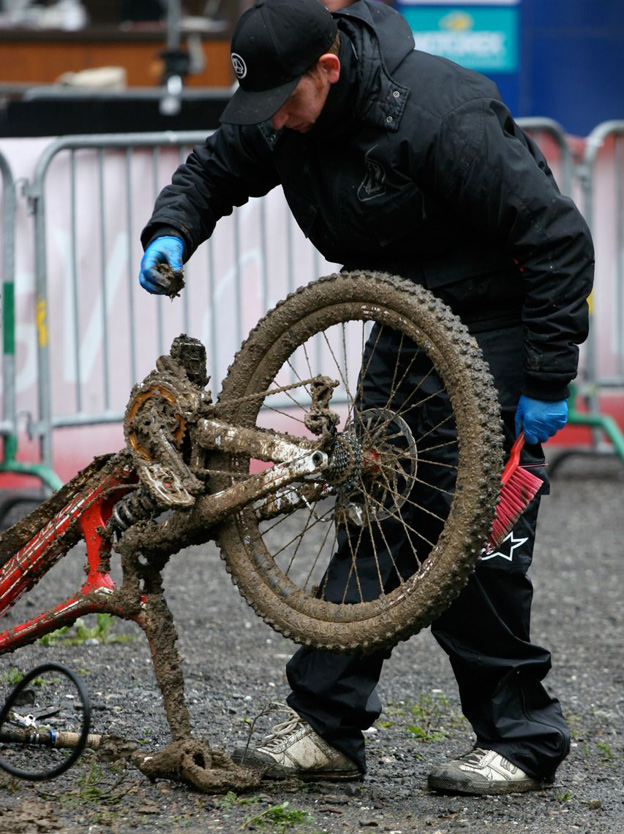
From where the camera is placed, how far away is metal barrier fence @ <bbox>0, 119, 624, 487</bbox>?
685 cm

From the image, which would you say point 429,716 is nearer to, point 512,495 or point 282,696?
point 282,696

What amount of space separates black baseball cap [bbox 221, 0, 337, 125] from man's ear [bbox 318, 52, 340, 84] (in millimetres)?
19

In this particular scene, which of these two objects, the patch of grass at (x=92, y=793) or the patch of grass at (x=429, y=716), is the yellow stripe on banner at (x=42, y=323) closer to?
the patch of grass at (x=429, y=716)

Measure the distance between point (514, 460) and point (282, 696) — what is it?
1435mm

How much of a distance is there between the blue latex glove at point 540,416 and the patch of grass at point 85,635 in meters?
2.04

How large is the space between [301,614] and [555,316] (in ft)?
3.21

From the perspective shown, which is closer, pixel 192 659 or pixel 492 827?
pixel 492 827

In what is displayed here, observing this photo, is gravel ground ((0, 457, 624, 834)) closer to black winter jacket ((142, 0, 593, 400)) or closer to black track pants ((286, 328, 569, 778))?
black track pants ((286, 328, 569, 778))

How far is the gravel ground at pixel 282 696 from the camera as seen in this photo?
134 inches

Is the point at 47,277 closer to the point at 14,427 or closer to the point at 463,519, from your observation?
the point at 14,427

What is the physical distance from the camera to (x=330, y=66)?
337 cm

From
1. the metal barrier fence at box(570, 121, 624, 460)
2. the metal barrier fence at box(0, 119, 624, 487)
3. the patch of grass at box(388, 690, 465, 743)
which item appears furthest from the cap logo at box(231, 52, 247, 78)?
the metal barrier fence at box(570, 121, 624, 460)

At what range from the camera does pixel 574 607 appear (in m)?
5.86

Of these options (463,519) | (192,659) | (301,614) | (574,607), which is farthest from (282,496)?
(574,607)
